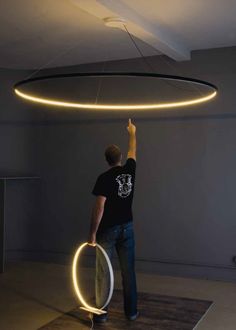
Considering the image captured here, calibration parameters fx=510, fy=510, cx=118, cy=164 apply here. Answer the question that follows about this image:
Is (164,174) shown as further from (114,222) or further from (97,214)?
(97,214)

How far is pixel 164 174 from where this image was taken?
7582 millimetres

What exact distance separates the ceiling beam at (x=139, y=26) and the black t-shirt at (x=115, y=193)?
156cm

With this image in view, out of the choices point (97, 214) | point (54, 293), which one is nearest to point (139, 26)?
point (97, 214)

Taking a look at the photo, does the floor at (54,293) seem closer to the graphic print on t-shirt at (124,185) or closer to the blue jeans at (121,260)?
the blue jeans at (121,260)

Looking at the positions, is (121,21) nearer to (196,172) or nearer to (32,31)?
(32,31)

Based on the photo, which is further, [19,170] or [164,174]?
[19,170]

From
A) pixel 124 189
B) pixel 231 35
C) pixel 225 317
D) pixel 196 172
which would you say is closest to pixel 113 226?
pixel 124 189

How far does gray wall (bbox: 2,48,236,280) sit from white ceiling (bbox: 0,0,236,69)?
548 millimetres

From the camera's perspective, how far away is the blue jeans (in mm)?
5125

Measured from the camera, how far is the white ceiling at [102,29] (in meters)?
5.25

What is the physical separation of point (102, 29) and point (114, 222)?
2.47 metres

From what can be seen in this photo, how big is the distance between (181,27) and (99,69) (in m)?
2.21

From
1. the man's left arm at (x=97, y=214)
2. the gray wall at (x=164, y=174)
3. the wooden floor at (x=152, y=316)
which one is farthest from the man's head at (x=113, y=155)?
the gray wall at (x=164, y=174)

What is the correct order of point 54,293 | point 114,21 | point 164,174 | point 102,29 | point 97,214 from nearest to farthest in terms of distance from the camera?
1. point 97,214
2. point 114,21
3. point 102,29
4. point 54,293
5. point 164,174
